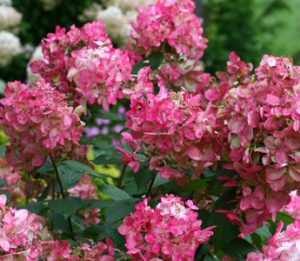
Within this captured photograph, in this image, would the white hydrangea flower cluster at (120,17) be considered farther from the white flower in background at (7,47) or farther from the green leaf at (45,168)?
the green leaf at (45,168)

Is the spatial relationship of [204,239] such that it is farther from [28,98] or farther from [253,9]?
[253,9]

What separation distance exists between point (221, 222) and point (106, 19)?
403 cm

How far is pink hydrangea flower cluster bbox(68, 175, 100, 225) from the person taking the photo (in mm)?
2467

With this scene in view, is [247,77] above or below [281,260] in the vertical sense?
above

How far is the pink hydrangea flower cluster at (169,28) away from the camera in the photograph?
7.91ft

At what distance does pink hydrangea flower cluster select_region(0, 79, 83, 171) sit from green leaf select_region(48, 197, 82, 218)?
0.62ft

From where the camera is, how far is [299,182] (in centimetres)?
172

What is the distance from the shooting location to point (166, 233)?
1.64m

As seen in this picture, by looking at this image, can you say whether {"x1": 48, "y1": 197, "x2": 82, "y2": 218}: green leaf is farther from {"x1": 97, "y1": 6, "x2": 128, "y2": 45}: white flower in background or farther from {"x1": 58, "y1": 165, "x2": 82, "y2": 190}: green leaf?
{"x1": 97, "y1": 6, "x2": 128, "y2": 45}: white flower in background

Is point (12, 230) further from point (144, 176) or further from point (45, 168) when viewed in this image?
point (45, 168)

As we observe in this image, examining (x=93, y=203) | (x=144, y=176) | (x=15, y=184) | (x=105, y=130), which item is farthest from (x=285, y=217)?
(x=105, y=130)

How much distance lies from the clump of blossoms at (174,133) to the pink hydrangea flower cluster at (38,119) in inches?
6.6

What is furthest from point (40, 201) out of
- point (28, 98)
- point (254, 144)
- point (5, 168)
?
point (254, 144)

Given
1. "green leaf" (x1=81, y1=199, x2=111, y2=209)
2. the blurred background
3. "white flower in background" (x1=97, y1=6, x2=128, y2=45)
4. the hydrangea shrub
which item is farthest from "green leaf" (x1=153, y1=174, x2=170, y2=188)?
"white flower in background" (x1=97, y1=6, x2=128, y2=45)
